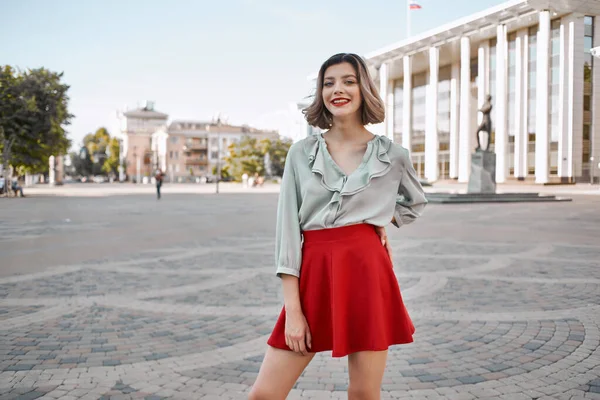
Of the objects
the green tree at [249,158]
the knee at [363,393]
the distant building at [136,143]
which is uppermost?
the distant building at [136,143]

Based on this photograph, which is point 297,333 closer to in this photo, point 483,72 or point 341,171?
point 341,171

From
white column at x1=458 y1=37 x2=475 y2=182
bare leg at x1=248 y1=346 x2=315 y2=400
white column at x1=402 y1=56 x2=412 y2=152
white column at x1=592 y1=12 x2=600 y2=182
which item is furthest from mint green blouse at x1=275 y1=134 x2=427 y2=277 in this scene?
white column at x1=402 y1=56 x2=412 y2=152

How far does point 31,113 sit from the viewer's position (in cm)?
3772

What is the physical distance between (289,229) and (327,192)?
232mm

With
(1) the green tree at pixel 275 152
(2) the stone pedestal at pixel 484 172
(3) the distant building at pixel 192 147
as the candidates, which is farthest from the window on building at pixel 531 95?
(3) the distant building at pixel 192 147

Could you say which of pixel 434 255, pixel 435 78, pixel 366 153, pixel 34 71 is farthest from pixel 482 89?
pixel 366 153

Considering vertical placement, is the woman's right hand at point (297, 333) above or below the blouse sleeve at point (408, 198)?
below

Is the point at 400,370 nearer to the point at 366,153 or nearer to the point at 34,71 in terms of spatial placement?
the point at 366,153

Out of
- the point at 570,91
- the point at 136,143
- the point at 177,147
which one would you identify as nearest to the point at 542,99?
the point at 570,91

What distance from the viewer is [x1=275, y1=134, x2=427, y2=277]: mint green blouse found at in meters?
2.34

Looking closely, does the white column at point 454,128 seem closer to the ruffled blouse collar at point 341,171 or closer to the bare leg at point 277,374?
the ruffled blouse collar at point 341,171

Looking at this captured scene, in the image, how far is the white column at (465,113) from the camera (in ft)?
207

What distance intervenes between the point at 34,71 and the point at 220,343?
40648 millimetres

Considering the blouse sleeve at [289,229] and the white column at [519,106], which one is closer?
the blouse sleeve at [289,229]
